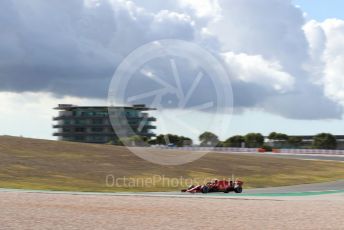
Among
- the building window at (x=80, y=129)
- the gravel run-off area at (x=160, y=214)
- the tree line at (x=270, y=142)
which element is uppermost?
the building window at (x=80, y=129)

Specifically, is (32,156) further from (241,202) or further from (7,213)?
(7,213)

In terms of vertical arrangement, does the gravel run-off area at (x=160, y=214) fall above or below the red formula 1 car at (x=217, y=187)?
below

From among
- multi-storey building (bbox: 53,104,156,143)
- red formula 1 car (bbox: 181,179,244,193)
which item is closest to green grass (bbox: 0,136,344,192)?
red formula 1 car (bbox: 181,179,244,193)

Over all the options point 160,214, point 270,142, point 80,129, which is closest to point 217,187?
point 160,214

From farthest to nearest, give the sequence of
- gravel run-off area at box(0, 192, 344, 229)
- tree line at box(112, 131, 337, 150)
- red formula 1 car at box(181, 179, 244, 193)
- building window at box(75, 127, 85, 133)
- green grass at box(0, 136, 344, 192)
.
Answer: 1. building window at box(75, 127, 85, 133)
2. tree line at box(112, 131, 337, 150)
3. green grass at box(0, 136, 344, 192)
4. red formula 1 car at box(181, 179, 244, 193)
5. gravel run-off area at box(0, 192, 344, 229)

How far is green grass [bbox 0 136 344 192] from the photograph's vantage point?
38.4 meters

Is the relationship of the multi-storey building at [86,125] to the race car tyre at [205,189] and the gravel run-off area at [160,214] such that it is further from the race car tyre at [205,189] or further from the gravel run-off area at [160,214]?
the gravel run-off area at [160,214]

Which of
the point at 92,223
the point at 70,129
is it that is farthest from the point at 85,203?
the point at 70,129

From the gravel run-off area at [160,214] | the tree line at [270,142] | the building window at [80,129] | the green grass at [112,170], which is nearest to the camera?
the gravel run-off area at [160,214]

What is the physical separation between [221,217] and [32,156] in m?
34.3

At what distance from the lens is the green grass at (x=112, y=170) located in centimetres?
3844

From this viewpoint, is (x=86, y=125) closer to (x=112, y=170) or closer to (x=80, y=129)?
(x=80, y=129)

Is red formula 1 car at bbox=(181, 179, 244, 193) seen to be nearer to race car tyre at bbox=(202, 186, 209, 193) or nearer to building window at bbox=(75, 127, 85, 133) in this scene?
race car tyre at bbox=(202, 186, 209, 193)

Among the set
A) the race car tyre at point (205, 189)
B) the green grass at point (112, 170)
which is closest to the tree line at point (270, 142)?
the green grass at point (112, 170)
